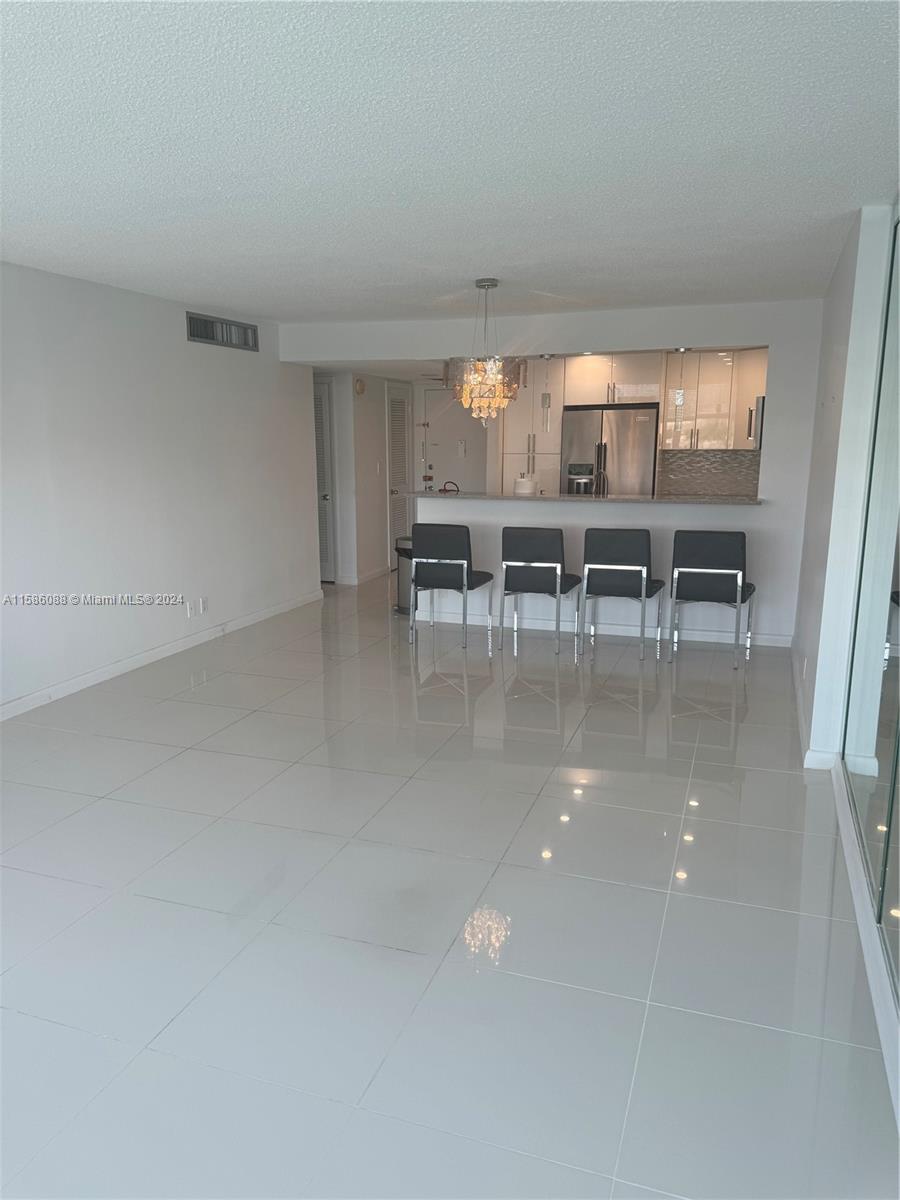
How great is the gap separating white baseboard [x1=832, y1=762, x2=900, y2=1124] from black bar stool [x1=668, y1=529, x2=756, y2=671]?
2.25 meters

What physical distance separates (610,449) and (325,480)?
110 inches

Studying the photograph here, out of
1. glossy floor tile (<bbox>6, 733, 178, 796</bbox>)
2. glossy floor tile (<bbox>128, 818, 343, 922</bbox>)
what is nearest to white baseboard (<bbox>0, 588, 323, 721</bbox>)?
glossy floor tile (<bbox>6, 733, 178, 796</bbox>)

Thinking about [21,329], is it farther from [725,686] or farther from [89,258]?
[725,686]

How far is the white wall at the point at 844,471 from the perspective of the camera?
3.15 metres

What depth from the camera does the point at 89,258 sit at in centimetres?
402

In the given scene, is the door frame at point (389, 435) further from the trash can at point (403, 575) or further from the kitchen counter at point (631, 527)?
the kitchen counter at point (631, 527)

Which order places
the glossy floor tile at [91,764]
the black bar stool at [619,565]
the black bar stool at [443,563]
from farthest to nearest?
1. the black bar stool at [443,563]
2. the black bar stool at [619,565]
3. the glossy floor tile at [91,764]

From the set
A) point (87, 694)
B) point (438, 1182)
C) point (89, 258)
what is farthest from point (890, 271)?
point (87, 694)

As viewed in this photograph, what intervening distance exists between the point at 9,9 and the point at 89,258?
2567 mm

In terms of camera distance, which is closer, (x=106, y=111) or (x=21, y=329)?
(x=106, y=111)

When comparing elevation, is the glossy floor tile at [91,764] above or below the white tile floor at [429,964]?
above

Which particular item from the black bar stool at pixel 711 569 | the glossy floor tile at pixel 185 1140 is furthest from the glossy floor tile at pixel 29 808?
the black bar stool at pixel 711 569

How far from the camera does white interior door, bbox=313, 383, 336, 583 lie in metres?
7.86

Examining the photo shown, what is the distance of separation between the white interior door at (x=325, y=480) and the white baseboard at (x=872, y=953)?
227 inches
